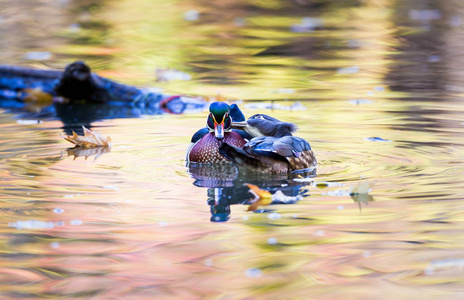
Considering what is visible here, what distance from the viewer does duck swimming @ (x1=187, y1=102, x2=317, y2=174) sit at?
18.4 ft

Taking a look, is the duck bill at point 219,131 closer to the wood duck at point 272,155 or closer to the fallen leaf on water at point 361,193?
the wood duck at point 272,155

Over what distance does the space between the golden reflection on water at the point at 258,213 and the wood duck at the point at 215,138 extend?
19 centimetres

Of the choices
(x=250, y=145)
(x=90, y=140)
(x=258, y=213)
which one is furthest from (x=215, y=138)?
(x=258, y=213)

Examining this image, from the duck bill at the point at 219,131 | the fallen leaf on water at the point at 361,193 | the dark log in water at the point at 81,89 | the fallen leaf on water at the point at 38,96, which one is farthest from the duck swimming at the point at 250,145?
the fallen leaf on water at the point at 38,96

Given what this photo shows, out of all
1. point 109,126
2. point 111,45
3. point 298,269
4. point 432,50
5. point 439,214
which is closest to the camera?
point 298,269

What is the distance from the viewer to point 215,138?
6223 mm

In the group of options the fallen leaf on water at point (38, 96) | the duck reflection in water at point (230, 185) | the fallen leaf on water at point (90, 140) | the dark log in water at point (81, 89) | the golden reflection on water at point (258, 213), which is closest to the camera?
the golden reflection on water at point (258, 213)

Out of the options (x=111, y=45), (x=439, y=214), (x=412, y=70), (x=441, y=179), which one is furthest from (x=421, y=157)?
(x=111, y=45)

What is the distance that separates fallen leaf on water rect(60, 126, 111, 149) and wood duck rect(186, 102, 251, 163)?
1.01 meters

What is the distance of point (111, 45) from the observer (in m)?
14.2

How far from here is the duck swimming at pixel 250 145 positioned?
18.4 ft

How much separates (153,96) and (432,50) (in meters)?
5.59

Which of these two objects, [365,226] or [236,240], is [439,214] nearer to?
[365,226]

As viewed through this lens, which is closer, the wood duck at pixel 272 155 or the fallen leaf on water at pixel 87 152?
the wood duck at pixel 272 155
